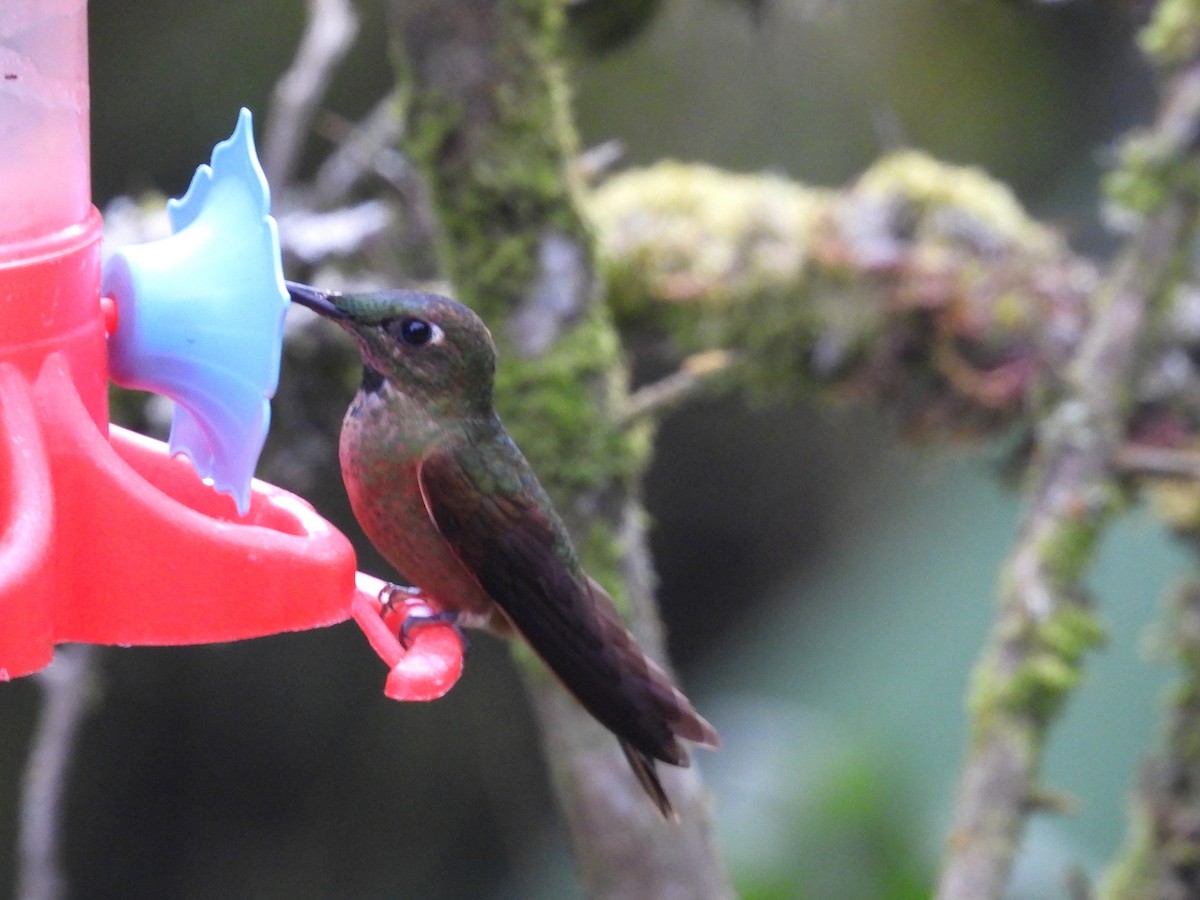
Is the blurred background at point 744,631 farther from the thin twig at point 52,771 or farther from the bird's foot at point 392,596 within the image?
the bird's foot at point 392,596

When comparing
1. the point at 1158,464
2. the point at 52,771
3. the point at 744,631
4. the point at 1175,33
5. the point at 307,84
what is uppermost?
the point at 307,84

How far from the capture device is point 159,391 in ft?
4.72

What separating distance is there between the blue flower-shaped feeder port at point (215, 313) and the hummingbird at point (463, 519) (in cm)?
35

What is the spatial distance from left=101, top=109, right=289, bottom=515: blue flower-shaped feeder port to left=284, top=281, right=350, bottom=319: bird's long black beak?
0.18 meters

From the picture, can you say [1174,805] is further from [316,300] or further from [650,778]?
[316,300]

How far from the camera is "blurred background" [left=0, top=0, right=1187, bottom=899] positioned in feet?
16.3

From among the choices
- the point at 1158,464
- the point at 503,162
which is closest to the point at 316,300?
the point at 503,162

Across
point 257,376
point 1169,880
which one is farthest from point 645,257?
point 257,376

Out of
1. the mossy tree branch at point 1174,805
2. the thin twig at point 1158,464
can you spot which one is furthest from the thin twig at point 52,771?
the mossy tree branch at point 1174,805

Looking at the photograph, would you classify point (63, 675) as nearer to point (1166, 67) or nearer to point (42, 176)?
point (42, 176)

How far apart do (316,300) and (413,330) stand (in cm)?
26

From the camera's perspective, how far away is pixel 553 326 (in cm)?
270

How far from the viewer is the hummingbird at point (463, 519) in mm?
1808

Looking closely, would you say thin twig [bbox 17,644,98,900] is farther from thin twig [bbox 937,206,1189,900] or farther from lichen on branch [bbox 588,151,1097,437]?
thin twig [bbox 937,206,1189,900]
